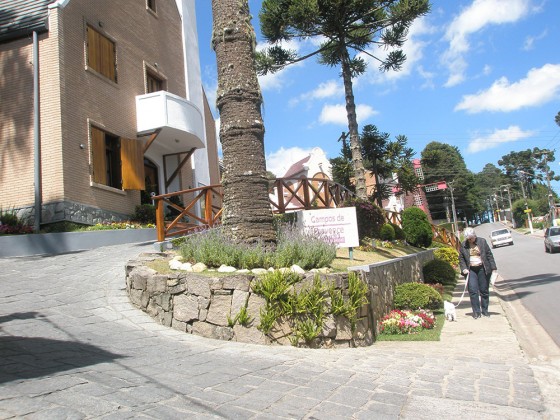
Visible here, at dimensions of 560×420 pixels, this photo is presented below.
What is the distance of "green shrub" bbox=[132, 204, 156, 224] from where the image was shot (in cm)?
1650

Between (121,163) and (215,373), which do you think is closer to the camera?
(215,373)

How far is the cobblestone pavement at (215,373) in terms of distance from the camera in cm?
356

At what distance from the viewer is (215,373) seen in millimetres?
4539

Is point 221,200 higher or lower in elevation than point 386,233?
higher

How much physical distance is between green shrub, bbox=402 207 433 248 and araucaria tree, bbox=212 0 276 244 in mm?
12083

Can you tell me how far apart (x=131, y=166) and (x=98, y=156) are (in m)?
1.40

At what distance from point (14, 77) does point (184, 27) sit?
1006 centimetres

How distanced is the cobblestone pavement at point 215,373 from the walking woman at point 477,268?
5.39ft

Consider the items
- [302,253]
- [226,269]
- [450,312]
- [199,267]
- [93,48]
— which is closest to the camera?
[226,269]

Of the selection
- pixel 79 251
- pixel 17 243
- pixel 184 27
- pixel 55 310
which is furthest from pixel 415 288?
pixel 184 27

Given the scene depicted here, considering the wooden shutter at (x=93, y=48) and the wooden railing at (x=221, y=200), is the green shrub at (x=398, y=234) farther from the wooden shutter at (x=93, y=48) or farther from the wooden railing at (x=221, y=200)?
the wooden shutter at (x=93, y=48)

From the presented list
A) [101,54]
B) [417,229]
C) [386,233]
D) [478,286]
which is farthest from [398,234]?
[101,54]

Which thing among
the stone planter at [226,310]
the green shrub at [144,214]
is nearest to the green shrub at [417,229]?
the green shrub at [144,214]

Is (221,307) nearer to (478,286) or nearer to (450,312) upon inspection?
(450,312)
